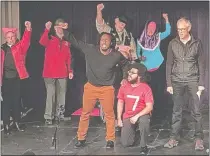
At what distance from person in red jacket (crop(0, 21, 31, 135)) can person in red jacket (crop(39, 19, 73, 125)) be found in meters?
0.68

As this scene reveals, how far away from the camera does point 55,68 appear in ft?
26.6

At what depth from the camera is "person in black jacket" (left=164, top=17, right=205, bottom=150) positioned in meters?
6.41

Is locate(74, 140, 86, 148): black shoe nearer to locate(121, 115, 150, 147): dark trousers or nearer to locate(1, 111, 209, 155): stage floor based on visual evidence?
locate(1, 111, 209, 155): stage floor

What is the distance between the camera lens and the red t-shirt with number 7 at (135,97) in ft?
21.8

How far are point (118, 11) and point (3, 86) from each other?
2686 millimetres

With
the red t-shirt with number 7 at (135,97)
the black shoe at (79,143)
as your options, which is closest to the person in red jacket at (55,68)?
the black shoe at (79,143)

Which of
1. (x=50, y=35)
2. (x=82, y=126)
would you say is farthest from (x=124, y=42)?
(x=82, y=126)

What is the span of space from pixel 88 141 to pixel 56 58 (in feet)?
5.45

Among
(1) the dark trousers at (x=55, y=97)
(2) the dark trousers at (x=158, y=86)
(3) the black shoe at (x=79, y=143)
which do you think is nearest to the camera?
(3) the black shoe at (x=79, y=143)

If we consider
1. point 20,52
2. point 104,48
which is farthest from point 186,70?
point 20,52

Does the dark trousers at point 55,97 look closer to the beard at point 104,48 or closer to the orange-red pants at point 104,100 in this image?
the orange-red pants at point 104,100

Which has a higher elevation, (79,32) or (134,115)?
(79,32)

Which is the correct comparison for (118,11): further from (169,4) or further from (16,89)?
(16,89)

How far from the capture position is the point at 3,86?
7418 millimetres
